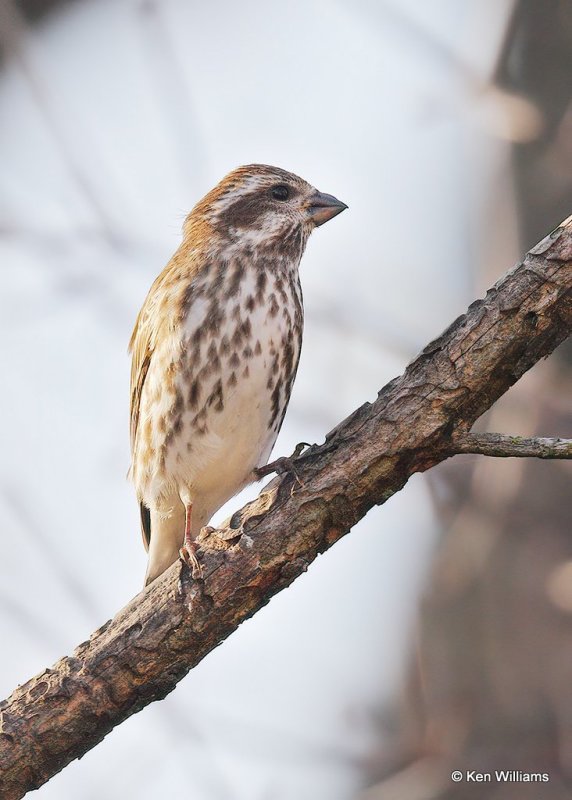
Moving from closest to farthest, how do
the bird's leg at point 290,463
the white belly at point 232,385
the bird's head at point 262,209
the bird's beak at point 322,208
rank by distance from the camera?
the bird's leg at point 290,463, the white belly at point 232,385, the bird's head at point 262,209, the bird's beak at point 322,208

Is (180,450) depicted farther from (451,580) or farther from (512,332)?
(512,332)

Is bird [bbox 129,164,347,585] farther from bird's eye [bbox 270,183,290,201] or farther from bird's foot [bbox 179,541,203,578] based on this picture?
bird's foot [bbox 179,541,203,578]

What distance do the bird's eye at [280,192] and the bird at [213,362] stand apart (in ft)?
0.31

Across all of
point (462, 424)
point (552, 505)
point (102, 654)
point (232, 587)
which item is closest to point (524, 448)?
point (462, 424)

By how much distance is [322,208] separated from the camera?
6.70m

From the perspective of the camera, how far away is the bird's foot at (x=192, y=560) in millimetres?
4429

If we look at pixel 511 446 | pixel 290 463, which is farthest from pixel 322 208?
pixel 511 446

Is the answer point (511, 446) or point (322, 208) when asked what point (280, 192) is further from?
point (511, 446)

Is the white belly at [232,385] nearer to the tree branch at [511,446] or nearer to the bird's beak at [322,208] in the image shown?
the bird's beak at [322,208]

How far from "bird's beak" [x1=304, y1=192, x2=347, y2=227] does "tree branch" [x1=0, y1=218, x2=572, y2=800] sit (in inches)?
103

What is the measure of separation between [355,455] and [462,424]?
1.40 feet

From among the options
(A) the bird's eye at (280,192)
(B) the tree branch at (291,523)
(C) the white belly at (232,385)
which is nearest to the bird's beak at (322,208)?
(A) the bird's eye at (280,192)

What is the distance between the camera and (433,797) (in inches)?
227

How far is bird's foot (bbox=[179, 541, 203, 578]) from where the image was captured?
4.43 m
